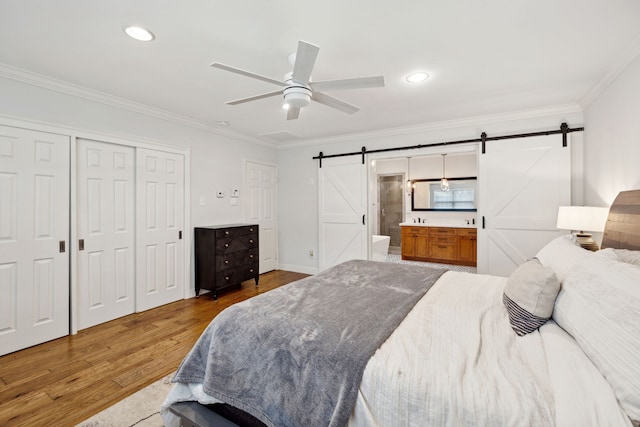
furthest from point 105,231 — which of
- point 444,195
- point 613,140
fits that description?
point 444,195

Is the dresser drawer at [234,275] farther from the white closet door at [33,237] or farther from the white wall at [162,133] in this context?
the white closet door at [33,237]

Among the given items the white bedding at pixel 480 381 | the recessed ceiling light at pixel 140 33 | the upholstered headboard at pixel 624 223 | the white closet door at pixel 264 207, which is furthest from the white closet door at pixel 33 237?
the upholstered headboard at pixel 624 223

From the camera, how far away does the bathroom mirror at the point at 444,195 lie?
6758 millimetres

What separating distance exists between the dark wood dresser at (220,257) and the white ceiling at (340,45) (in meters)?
1.77

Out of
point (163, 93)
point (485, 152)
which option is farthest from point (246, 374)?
point (485, 152)

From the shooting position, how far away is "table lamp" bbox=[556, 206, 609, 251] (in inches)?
103

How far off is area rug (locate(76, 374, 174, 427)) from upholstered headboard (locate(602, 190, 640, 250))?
3.25m

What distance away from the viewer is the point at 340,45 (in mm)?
2191

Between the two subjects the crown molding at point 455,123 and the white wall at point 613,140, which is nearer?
the white wall at point 613,140

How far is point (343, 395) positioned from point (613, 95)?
3.46 metres

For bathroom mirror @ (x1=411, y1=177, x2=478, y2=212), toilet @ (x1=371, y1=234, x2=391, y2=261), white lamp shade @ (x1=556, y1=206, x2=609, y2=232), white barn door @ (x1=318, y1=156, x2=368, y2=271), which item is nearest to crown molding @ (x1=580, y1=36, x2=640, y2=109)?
white lamp shade @ (x1=556, y1=206, x2=609, y2=232)

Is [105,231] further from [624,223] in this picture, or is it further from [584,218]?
[584,218]

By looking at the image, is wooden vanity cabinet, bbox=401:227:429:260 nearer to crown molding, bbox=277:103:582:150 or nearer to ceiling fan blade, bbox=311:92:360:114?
crown molding, bbox=277:103:582:150

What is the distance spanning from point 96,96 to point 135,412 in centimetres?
307
